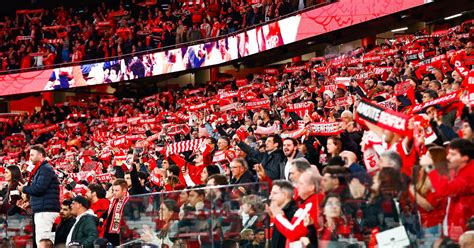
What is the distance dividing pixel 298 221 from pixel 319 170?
231 centimetres

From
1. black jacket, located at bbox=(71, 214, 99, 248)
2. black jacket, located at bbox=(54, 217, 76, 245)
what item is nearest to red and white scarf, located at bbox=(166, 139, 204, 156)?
black jacket, located at bbox=(54, 217, 76, 245)

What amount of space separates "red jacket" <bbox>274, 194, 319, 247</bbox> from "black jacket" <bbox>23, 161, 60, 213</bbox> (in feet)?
13.8

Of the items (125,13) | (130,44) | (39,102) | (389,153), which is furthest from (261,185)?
(39,102)

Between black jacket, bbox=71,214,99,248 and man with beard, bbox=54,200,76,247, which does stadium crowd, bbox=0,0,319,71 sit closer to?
man with beard, bbox=54,200,76,247

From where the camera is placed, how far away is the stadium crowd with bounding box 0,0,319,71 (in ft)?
84.2

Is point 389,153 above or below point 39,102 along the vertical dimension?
below

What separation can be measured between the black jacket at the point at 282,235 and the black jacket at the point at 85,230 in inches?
98.4

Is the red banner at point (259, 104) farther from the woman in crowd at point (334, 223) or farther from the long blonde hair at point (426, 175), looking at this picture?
the long blonde hair at point (426, 175)

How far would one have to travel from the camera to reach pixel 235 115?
1641 cm

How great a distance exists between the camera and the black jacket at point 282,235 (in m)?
6.58

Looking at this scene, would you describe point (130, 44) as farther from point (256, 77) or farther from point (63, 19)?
point (256, 77)

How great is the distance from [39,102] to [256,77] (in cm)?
1535

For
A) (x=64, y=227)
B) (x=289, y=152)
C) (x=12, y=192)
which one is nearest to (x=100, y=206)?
(x=64, y=227)

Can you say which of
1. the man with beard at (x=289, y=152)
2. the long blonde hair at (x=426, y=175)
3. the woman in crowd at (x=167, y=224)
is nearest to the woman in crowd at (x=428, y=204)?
the long blonde hair at (x=426, y=175)
